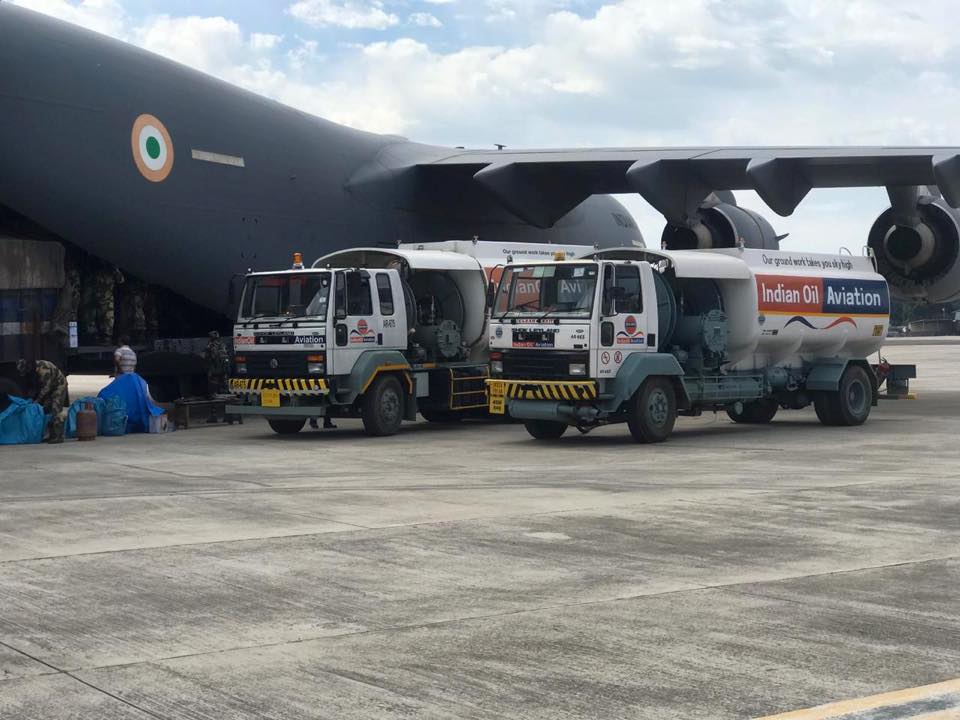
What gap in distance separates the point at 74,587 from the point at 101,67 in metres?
12.2

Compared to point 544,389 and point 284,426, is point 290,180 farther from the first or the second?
point 544,389

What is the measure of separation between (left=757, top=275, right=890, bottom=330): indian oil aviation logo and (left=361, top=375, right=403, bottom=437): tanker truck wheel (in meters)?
5.05

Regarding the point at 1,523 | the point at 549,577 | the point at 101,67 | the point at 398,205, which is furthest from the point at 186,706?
the point at 398,205

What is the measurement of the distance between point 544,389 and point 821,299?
5043 mm

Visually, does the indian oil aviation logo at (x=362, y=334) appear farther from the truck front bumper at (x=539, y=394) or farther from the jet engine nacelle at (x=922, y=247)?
the jet engine nacelle at (x=922, y=247)

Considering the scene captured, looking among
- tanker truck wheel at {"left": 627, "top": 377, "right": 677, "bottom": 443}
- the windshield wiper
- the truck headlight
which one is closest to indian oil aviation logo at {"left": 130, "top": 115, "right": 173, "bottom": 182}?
the truck headlight

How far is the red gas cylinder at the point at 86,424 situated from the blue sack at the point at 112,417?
720 millimetres

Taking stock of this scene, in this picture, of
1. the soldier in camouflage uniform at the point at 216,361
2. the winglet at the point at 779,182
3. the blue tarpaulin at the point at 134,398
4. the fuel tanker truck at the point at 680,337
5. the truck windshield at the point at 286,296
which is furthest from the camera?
the winglet at the point at 779,182

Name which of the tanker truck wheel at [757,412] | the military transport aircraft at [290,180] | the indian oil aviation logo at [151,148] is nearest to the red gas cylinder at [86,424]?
the military transport aircraft at [290,180]

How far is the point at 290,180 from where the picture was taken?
70.5 feet

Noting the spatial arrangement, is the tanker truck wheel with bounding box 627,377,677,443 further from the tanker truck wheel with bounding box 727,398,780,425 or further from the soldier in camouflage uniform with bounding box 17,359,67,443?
the soldier in camouflage uniform with bounding box 17,359,67,443

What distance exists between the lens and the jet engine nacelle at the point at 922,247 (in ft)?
79.8

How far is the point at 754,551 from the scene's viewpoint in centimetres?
860

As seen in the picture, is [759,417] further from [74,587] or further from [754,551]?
[74,587]
